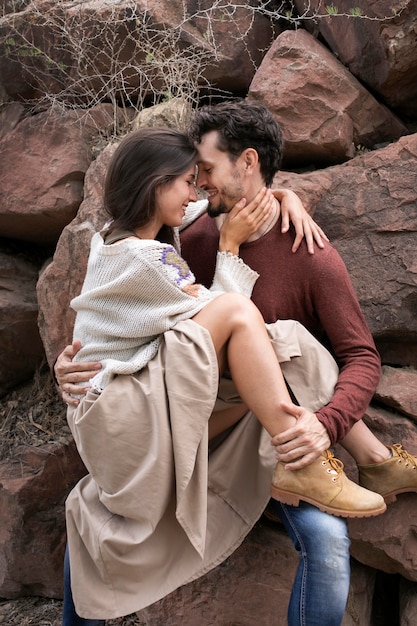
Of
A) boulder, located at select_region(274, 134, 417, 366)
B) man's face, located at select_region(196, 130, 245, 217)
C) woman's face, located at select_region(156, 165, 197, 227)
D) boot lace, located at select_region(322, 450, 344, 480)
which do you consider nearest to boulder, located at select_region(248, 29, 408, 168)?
boulder, located at select_region(274, 134, 417, 366)

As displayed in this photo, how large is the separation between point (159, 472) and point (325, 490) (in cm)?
51

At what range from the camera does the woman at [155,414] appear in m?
2.10

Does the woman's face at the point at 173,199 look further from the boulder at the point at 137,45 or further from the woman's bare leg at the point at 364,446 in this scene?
the boulder at the point at 137,45

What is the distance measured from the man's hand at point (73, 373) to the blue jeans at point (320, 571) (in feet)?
2.62

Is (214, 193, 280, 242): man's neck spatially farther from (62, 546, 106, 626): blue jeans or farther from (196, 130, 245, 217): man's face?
(62, 546, 106, 626): blue jeans

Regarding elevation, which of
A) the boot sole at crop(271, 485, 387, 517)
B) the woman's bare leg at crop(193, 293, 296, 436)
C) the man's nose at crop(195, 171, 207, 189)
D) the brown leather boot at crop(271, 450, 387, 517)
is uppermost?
the man's nose at crop(195, 171, 207, 189)

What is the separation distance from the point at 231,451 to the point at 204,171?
105 cm

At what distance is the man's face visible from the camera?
104 inches

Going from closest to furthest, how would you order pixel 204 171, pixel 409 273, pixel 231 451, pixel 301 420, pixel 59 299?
pixel 301 420 < pixel 231 451 < pixel 204 171 < pixel 409 273 < pixel 59 299

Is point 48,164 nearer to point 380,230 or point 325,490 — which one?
point 380,230

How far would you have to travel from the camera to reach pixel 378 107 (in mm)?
3514

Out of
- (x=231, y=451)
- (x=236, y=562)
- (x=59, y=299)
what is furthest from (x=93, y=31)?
(x=236, y=562)

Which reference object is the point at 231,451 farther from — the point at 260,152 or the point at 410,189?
the point at 410,189

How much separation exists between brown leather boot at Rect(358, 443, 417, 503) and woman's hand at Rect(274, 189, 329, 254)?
2.61ft
